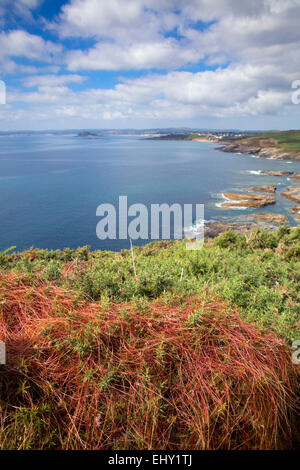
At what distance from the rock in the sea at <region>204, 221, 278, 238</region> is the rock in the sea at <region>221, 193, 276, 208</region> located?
36.6 ft

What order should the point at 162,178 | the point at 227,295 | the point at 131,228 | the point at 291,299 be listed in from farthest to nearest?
the point at 162,178, the point at 131,228, the point at 291,299, the point at 227,295

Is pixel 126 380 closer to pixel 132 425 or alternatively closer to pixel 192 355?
pixel 132 425

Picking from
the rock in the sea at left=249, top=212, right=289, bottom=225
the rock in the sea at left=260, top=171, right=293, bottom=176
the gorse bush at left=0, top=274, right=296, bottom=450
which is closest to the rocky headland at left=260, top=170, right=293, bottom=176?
A: the rock in the sea at left=260, top=171, right=293, bottom=176

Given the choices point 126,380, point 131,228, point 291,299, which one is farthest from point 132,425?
point 131,228

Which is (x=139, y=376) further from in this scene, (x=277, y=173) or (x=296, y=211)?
(x=277, y=173)

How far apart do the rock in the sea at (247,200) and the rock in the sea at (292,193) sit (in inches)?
172

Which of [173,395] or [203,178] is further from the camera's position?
[203,178]

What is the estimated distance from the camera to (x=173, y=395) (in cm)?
327

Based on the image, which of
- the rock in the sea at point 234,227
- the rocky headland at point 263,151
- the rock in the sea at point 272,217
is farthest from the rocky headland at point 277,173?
the rock in the sea at point 234,227

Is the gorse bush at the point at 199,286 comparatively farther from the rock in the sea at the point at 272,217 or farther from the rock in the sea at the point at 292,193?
the rock in the sea at the point at 292,193

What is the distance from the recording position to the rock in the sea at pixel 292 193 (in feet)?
176

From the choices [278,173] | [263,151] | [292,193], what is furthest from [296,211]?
[263,151]

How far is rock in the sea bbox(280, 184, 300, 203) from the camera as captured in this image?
176ft
